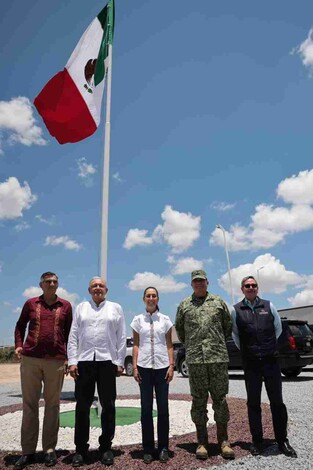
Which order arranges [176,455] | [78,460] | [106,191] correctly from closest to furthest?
[78,460], [176,455], [106,191]

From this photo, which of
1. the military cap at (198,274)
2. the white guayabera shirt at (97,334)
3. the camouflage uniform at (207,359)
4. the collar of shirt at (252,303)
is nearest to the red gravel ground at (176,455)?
the camouflage uniform at (207,359)

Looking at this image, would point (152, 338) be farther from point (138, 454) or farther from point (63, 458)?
point (63, 458)

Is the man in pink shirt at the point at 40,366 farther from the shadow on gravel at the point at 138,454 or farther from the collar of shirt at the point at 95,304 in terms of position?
the shadow on gravel at the point at 138,454

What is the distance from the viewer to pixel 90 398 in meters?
4.43

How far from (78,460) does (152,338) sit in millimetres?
1423

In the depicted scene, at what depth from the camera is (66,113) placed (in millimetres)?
7781

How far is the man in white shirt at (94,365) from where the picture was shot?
4.38 meters

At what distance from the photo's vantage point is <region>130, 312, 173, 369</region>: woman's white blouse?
181 inches

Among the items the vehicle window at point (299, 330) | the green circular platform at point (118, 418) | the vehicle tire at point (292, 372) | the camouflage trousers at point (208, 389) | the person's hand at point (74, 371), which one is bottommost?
the green circular platform at point (118, 418)

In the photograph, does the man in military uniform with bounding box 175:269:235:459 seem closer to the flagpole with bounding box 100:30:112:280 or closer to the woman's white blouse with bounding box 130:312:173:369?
the woman's white blouse with bounding box 130:312:173:369

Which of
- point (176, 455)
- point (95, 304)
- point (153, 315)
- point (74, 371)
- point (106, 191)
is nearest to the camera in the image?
point (74, 371)

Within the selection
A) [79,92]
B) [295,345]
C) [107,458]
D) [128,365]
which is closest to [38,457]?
[107,458]

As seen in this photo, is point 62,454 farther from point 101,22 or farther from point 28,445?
point 101,22

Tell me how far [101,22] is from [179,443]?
7606mm
